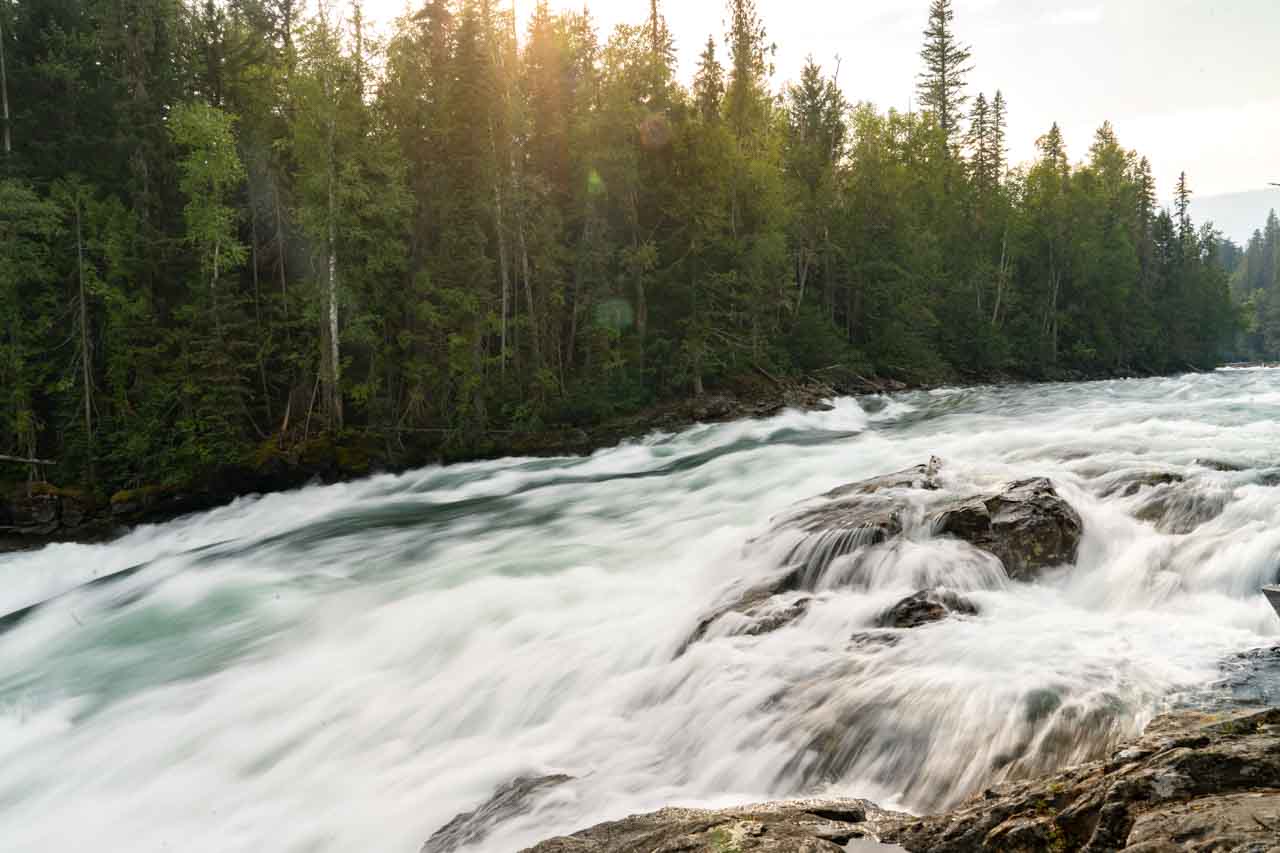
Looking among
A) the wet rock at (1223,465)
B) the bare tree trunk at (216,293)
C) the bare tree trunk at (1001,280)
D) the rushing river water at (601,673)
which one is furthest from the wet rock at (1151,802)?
the bare tree trunk at (1001,280)

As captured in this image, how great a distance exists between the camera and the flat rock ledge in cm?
226

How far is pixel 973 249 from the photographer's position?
144 ft

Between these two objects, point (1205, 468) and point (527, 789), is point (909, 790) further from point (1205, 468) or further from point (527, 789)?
point (1205, 468)

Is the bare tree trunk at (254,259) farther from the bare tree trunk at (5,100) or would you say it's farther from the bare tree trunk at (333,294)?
the bare tree trunk at (5,100)

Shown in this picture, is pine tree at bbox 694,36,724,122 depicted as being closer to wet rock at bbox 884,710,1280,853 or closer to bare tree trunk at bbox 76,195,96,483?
bare tree trunk at bbox 76,195,96,483

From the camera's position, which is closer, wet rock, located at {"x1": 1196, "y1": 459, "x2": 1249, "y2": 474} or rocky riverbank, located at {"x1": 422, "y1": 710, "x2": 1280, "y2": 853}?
rocky riverbank, located at {"x1": 422, "y1": 710, "x2": 1280, "y2": 853}

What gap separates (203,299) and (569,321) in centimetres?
1164

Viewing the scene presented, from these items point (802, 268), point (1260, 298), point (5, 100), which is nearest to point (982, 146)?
point (802, 268)

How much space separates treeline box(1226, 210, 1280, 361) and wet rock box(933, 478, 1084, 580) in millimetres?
77278

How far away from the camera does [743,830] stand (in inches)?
121

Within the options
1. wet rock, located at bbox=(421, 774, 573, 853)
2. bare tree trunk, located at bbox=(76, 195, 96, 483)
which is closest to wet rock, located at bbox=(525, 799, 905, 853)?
wet rock, located at bbox=(421, 774, 573, 853)

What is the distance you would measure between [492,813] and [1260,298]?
121906 millimetres

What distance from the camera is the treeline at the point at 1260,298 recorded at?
269 feet

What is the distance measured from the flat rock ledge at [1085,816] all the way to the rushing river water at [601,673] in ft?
1.95
